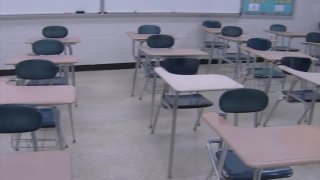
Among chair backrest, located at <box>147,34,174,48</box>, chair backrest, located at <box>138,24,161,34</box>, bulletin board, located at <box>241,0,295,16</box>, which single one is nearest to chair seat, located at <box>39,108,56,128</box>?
Answer: chair backrest, located at <box>147,34,174,48</box>

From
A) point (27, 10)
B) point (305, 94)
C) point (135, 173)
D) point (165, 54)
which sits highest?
point (27, 10)

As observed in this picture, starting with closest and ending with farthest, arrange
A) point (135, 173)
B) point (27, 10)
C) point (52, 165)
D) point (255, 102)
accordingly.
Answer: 1. point (52, 165)
2. point (255, 102)
3. point (135, 173)
4. point (27, 10)

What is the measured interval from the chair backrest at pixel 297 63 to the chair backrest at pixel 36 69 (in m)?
2.33

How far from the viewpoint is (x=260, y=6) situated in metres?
6.87

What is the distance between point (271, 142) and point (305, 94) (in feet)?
6.65

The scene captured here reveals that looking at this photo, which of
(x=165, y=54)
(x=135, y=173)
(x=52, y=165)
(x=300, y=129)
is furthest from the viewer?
(x=165, y=54)

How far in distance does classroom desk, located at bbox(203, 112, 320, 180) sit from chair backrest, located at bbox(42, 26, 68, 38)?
375 centimetres

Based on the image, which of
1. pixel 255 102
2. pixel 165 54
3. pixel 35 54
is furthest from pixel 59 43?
pixel 255 102

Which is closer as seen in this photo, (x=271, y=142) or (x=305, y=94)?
(x=271, y=142)

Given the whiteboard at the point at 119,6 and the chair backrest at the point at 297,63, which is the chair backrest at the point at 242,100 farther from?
the whiteboard at the point at 119,6

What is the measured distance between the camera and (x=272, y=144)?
1728 millimetres

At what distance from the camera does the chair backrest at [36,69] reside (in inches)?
128

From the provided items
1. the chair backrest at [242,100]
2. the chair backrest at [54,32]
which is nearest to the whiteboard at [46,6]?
the chair backrest at [54,32]

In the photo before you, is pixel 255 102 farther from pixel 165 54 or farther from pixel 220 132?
pixel 165 54
